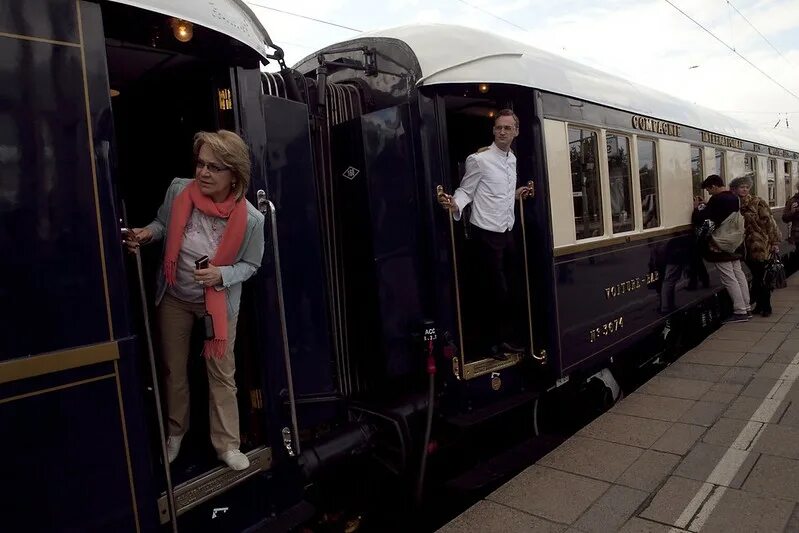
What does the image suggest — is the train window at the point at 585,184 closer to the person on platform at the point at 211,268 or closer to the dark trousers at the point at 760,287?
the person on platform at the point at 211,268

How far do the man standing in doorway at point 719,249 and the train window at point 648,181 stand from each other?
1395 millimetres

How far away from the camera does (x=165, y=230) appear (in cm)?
274

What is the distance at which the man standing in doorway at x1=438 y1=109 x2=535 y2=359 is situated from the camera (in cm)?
404

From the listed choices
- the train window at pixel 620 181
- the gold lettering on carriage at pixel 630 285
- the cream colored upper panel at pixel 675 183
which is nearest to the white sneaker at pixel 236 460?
the gold lettering on carriage at pixel 630 285

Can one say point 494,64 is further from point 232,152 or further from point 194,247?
point 194,247

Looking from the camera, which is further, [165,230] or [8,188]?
[165,230]

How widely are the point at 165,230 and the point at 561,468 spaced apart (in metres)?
2.74

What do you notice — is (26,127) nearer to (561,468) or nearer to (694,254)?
(561,468)

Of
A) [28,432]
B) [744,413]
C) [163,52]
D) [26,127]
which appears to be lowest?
[744,413]

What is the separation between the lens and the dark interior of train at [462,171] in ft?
14.3

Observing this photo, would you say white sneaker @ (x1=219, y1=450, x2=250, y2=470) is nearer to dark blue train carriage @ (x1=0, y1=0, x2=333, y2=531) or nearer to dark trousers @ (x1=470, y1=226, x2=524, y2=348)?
dark blue train carriage @ (x1=0, y1=0, x2=333, y2=531)

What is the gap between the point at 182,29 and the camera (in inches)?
99.6

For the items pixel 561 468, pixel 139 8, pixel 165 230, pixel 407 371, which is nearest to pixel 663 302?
pixel 561 468

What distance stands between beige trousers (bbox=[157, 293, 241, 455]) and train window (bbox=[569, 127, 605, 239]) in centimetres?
307
